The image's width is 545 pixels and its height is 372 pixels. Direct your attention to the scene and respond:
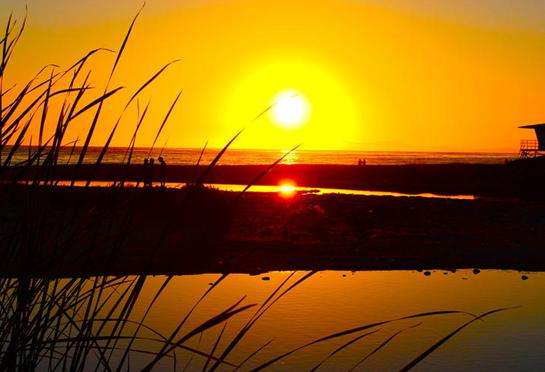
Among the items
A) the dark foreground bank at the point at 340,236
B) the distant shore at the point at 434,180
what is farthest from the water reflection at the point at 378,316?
the distant shore at the point at 434,180

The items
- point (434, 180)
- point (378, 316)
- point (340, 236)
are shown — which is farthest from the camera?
point (434, 180)

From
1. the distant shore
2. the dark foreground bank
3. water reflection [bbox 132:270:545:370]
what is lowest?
water reflection [bbox 132:270:545:370]

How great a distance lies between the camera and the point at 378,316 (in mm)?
10969

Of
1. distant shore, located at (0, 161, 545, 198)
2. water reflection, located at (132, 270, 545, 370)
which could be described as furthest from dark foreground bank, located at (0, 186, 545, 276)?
distant shore, located at (0, 161, 545, 198)

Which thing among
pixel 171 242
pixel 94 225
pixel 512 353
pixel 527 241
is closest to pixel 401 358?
pixel 512 353

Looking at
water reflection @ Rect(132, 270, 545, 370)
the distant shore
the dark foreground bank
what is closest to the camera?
water reflection @ Rect(132, 270, 545, 370)

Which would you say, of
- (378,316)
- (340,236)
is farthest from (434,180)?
(378,316)

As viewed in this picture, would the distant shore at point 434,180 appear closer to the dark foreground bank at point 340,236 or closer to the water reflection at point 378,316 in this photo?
the dark foreground bank at point 340,236

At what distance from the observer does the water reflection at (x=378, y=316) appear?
9109 mm

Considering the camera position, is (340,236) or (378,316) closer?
(378,316)

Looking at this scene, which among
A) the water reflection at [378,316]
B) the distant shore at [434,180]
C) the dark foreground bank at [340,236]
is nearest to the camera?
the water reflection at [378,316]

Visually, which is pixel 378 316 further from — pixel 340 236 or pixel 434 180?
pixel 434 180

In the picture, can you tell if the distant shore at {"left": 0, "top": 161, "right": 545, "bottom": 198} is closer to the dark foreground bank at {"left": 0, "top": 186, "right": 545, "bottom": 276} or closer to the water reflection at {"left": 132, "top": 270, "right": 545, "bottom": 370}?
the dark foreground bank at {"left": 0, "top": 186, "right": 545, "bottom": 276}

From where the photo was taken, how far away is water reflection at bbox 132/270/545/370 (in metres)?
9.11
